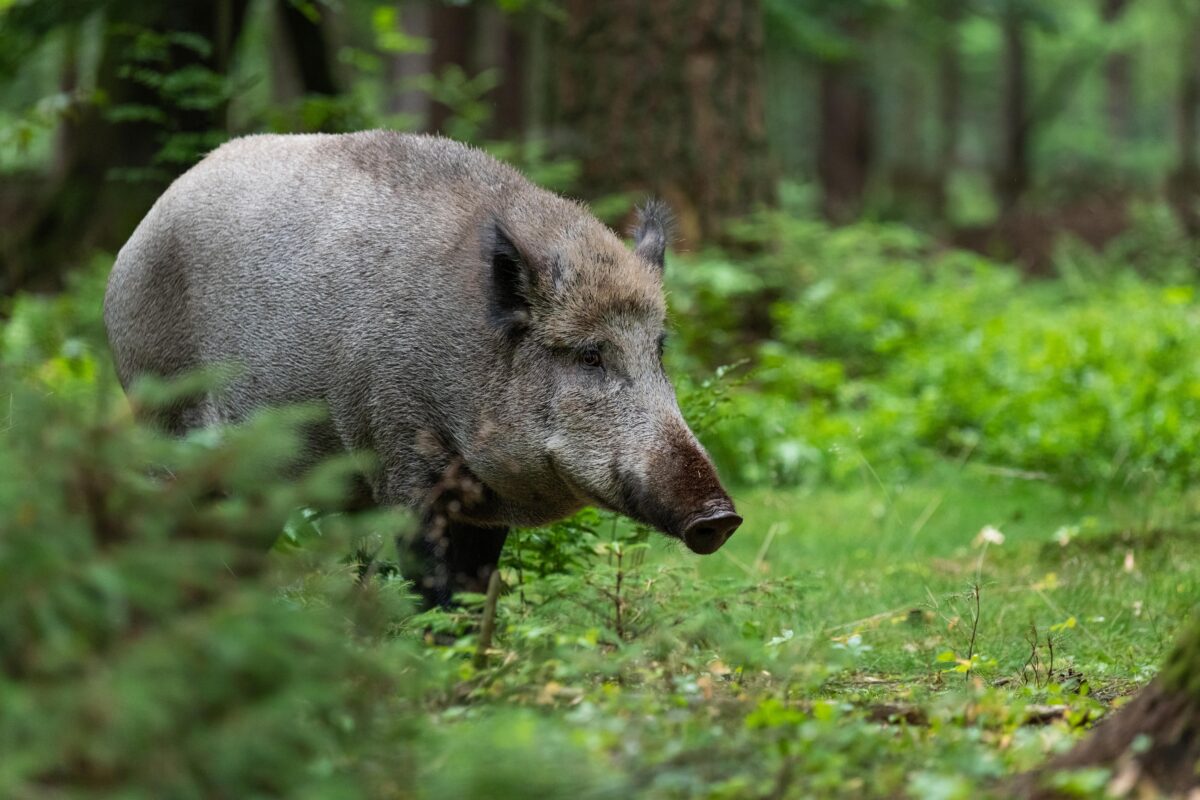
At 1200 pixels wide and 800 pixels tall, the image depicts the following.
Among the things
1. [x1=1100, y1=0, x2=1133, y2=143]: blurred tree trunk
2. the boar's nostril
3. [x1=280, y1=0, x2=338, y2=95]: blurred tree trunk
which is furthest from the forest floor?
[x1=1100, y1=0, x2=1133, y2=143]: blurred tree trunk

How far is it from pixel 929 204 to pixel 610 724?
2603cm

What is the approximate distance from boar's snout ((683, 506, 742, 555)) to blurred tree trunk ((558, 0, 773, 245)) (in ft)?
23.8

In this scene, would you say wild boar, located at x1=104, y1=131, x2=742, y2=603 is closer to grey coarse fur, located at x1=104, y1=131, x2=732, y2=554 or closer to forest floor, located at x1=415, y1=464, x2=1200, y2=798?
grey coarse fur, located at x1=104, y1=131, x2=732, y2=554

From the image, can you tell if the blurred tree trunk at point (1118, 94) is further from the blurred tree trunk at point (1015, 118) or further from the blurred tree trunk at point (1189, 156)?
the blurred tree trunk at point (1015, 118)

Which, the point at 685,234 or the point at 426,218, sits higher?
the point at 426,218

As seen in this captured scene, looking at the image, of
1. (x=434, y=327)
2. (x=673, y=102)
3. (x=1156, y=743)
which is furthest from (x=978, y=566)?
(x=673, y=102)

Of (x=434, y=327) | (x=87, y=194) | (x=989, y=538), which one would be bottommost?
(x=989, y=538)

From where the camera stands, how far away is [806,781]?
2.94m

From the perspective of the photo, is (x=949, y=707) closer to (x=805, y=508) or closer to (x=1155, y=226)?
(x=805, y=508)

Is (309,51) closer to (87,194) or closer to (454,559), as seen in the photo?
(87,194)

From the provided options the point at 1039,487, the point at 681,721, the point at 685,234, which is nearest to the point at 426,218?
the point at 681,721

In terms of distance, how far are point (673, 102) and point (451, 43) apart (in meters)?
9.19

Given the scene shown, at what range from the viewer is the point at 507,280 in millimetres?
5309

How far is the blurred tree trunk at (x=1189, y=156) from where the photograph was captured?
67.6ft
